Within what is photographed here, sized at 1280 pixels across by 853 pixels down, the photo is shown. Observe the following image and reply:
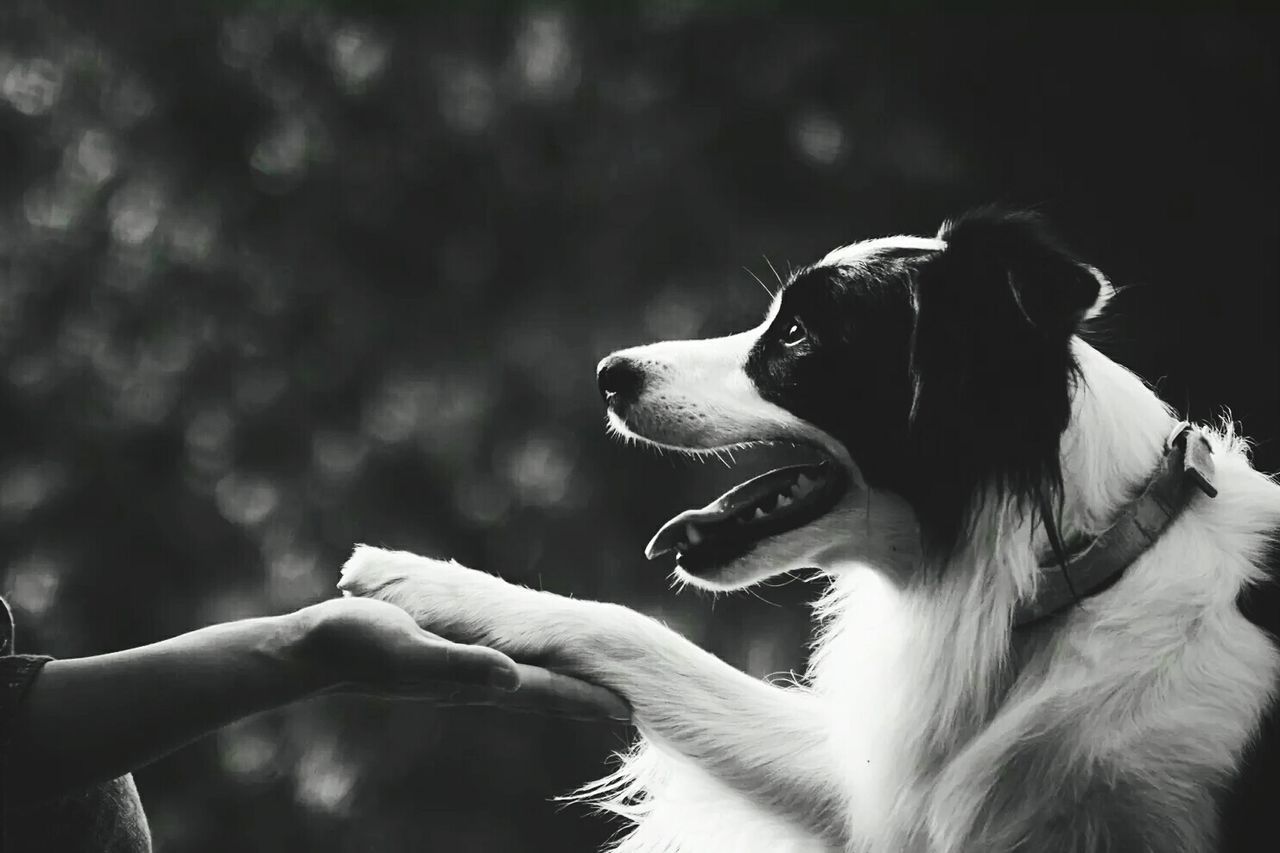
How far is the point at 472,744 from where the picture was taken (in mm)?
2506

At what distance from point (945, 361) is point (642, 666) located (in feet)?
1.48

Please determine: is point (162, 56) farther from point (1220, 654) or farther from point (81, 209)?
point (1220, 654)

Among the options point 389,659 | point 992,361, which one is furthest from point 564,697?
point 992,361

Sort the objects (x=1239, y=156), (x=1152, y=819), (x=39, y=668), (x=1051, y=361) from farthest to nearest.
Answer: (x=1239, y=156) < (x=1051, y=361) < (x=1152, y=819) < (x=39, y=668)

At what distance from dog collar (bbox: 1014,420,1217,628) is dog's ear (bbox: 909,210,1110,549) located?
2.8 inches

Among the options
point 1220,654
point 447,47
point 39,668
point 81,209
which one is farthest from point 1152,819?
point 81,209

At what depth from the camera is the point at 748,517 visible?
4.13 feet

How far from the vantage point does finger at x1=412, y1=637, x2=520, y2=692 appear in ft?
3.21

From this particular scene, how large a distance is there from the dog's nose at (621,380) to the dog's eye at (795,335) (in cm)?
16

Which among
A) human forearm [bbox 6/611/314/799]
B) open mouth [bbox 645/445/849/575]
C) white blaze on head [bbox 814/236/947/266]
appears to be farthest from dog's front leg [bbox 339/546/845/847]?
white blaze on head [bbox 814/236/947/266]

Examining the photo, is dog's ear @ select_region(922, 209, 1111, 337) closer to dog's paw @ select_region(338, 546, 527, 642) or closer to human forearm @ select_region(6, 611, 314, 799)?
dog's paw @ select_region(338, 546, 527, 642)

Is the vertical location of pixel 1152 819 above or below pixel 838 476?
below

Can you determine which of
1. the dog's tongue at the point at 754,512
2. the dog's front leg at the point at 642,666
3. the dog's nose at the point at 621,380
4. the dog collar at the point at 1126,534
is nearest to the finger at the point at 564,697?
the dog's front leg at the point at 642,666

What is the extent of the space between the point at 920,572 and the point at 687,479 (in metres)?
1.20
